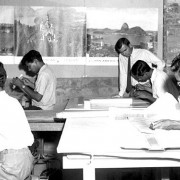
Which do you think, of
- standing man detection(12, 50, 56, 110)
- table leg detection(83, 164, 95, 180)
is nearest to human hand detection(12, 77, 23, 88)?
standing man detection(12, 50, 56, 110)

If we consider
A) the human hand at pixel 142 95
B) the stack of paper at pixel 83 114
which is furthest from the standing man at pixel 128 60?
the stack of paper at pixel 83 114

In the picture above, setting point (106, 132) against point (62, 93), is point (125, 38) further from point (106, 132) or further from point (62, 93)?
point (106, 132)

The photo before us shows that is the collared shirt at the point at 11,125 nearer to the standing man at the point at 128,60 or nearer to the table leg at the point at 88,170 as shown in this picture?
the table leg at the point at 88,170

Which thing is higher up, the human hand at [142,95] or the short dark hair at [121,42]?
the short dark hair at [121,42]

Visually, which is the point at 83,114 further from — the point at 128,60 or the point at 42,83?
the point at 128,60

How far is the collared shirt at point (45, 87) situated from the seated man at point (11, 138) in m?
2.23

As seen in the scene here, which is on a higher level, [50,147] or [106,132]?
[106,132]

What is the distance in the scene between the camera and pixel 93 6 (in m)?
5.72

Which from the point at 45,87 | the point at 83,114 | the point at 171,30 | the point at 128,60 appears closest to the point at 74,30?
the point at 128,60

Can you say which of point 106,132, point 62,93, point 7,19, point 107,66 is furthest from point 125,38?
point 106,132

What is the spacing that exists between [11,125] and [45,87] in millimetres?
2353

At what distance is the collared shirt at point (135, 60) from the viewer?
5.30m

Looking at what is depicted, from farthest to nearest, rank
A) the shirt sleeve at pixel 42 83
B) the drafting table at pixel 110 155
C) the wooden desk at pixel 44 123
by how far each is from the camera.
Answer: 1. the shirt sleeve at pixel 42 83
2. the wooden desk at pixel 44 123
3. the drafting table at pixel 110 155

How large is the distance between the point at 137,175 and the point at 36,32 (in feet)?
8.73
